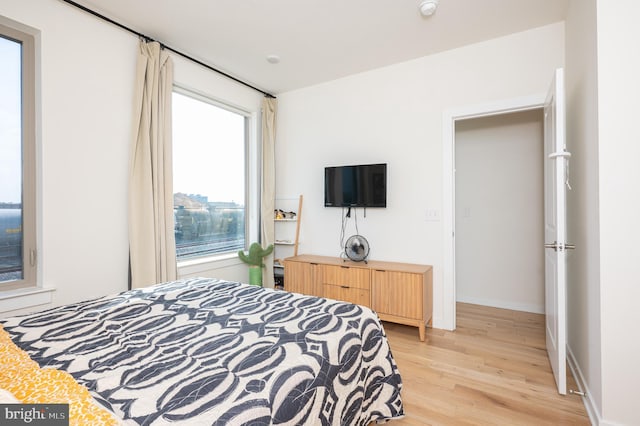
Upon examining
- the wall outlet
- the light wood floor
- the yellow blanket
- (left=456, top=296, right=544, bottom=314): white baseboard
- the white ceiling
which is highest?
the white ceiling

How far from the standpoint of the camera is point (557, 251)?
1960 millimetres

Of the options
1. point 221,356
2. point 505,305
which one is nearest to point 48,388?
point 221,356

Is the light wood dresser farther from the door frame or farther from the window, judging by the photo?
the window

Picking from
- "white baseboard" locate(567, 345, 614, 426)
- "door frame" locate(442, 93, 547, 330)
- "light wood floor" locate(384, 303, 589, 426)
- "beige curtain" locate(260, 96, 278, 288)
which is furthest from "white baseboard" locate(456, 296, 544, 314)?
"beige curtain" locate(260, 96, 278, 288)

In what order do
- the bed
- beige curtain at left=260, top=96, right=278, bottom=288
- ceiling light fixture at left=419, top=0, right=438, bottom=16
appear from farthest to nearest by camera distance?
beige curtain at left=260, top=96, right=278, bottom=288 → ceiling light fixture at left=419, top=0, right=438, bottom=16 → the bed

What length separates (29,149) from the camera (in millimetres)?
2154

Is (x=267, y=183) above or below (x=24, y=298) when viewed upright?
above

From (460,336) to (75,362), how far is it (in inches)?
115

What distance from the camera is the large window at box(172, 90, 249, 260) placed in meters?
3.29

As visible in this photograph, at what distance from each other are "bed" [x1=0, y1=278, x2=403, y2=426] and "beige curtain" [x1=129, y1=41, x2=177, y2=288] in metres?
0.82

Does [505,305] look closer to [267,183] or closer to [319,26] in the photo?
[267,183]

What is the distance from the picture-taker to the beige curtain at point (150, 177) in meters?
2.64

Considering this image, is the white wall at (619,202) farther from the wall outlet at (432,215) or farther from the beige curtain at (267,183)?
the beige curtain at (267,183)

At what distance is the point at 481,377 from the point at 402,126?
2.40 meters
